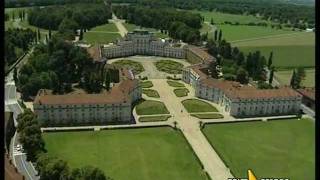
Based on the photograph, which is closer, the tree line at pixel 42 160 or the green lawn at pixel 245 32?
the tree line at pixel 42 160

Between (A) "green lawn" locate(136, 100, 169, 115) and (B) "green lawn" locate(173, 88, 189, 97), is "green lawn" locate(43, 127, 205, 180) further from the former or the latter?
(B) "green lawn" locate(173, 88, 189, 97)

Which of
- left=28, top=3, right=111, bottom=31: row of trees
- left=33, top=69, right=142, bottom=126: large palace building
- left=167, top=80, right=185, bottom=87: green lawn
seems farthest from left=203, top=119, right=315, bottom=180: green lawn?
left=28, top=3, right=111, bottom=31: row of trees

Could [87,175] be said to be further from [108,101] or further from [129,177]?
[108,101]

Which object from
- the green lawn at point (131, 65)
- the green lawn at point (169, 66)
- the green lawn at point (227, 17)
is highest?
the green lawn at point (227, 17)

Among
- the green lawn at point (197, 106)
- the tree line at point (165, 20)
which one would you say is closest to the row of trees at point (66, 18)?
the tree line at point (165, 20)

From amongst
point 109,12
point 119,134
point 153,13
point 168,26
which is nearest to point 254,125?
point 119,134

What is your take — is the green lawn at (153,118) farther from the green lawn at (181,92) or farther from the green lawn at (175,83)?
the green lawn at (175,83)
